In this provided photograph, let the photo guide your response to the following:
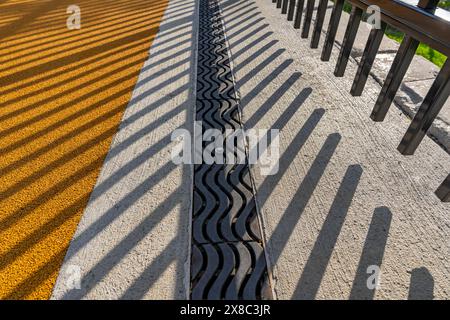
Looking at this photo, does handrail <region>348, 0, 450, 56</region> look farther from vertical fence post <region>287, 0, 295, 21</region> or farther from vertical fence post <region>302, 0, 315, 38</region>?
vertical fence post <region>287, 0, 295, 21</region>

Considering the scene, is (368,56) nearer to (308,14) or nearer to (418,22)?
(418,22)

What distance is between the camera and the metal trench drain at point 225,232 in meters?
1.54

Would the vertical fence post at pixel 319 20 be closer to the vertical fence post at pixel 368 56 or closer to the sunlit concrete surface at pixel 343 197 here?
the sunlit concrete surface at pixel 343 197

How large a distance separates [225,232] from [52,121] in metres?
2.14

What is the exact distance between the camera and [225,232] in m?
1.81

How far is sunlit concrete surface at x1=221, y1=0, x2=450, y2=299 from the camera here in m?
1.57

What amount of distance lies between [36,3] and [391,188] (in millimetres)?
8109

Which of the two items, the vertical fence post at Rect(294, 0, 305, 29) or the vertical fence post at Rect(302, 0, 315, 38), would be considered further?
the vertical fence post at Rect(294, 0, 305, 29)

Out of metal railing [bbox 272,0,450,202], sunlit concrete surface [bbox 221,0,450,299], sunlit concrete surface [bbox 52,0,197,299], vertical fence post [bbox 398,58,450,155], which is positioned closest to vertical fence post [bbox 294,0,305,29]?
sunlit concrete surface [bbox 221,0,450,299]

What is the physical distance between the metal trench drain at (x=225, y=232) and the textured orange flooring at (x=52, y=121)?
83cm

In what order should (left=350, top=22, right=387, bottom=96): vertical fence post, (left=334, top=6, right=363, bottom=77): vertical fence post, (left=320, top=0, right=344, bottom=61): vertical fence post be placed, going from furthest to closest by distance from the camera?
(left=320, top=0, right=344, bottom=61): vertical fence post → (left=334, top=6, right=363, bottom=77): vertical fence post → (left=350, top=22, right=387, bottom=96): vertical fence post

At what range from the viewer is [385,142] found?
2.45 m

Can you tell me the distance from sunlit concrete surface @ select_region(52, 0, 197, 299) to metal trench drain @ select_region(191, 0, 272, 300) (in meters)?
0.08
